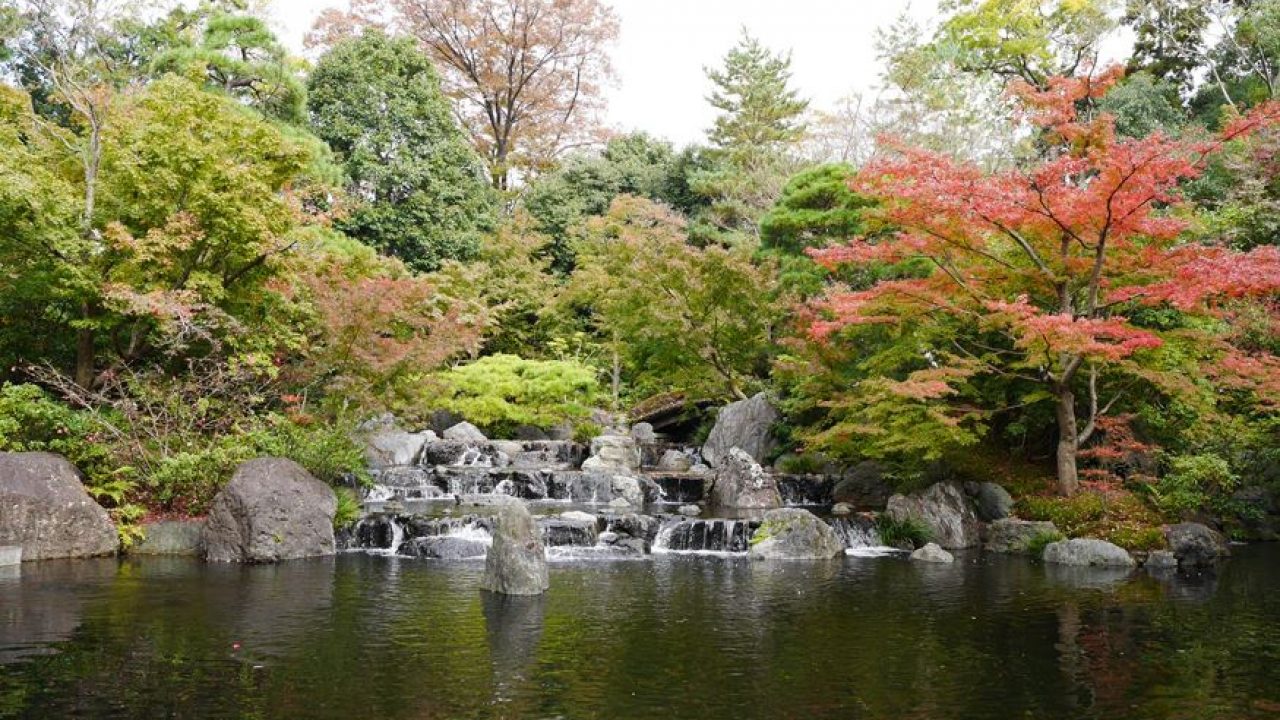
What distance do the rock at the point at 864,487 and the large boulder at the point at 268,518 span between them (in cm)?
1032

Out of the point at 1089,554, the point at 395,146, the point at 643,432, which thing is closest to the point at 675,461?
the point at 643,432

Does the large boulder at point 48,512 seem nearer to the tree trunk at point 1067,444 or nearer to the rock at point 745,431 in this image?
the rock at point 745,431

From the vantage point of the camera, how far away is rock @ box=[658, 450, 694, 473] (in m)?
22.6

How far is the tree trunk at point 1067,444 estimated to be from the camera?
52.0 ft

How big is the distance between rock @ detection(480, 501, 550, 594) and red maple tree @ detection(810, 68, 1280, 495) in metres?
6.79

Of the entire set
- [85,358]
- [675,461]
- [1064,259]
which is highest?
[1064,259]

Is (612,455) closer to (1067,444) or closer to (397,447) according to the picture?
(397,447)

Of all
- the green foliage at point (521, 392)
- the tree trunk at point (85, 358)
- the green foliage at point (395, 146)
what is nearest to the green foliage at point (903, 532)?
the green foliage at point (521, 392)

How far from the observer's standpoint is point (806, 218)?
68.4 ft

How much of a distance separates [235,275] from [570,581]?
25.5 feet

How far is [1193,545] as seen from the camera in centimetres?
1400

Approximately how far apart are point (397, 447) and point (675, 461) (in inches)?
258

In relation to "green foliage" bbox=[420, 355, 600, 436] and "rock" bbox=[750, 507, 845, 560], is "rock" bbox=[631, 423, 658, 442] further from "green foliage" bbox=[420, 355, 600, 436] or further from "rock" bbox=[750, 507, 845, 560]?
"rock" bbox=[750, 507, 845, 560]

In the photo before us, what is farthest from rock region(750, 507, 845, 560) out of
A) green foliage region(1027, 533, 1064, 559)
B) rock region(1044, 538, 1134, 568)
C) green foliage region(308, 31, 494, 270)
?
green foliage region(308, 31, 494, 270)
